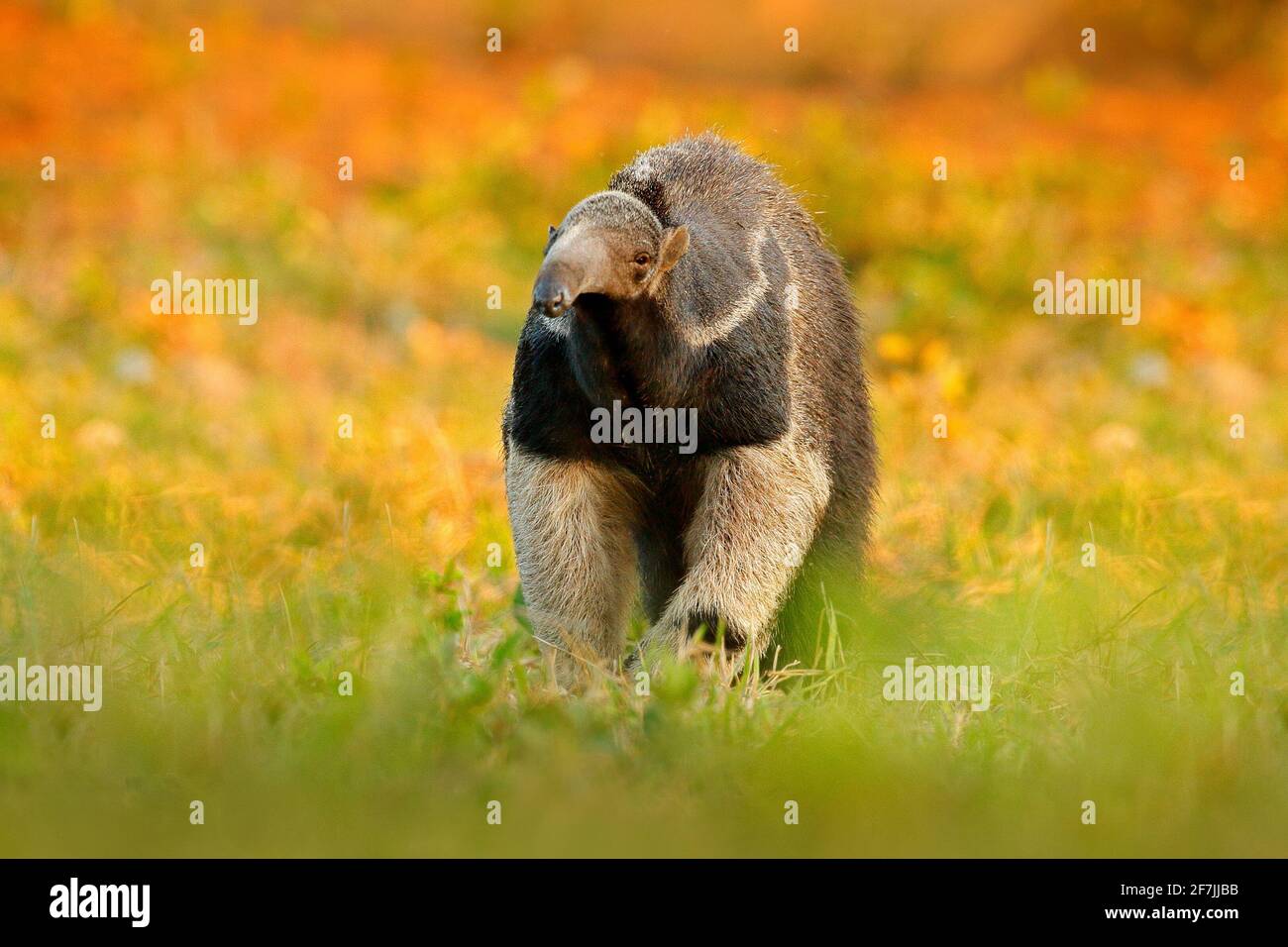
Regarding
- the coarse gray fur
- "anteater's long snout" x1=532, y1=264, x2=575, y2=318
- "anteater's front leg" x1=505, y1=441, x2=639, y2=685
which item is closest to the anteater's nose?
"anteater's long snout" x1=532, y1=264, x2=575, y2=318

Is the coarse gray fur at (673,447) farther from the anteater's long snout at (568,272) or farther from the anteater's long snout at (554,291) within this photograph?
the anteater's long snout at (554,291)

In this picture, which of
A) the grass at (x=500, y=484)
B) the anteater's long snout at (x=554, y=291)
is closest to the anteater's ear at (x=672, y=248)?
the anteater's long snout at (x=554, y=291)

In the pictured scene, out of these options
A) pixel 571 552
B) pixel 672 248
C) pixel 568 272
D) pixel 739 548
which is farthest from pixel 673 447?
pixel 568 272

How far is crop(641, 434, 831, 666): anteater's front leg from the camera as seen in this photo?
20.5ft

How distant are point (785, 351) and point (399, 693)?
7.23 feet

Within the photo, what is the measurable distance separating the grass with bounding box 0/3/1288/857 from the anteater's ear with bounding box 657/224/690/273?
1523mm

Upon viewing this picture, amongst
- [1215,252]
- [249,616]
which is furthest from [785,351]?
[1215,252]

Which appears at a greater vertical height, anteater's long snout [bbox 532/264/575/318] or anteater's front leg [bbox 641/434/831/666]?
anteater's long snout [bbox 532/264/575/318]

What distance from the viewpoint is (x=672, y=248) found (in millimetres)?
5844

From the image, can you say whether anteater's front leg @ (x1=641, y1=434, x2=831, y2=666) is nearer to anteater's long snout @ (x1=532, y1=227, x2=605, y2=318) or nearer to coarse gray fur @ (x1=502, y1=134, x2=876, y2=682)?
coarse gray fur @ (x1=502, y1=134, x2=876, y2=682)

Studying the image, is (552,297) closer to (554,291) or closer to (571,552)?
(554,291)

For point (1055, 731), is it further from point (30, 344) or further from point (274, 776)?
point (30, 344)

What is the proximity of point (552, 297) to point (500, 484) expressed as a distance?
3.98m

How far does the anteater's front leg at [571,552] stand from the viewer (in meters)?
6.33
